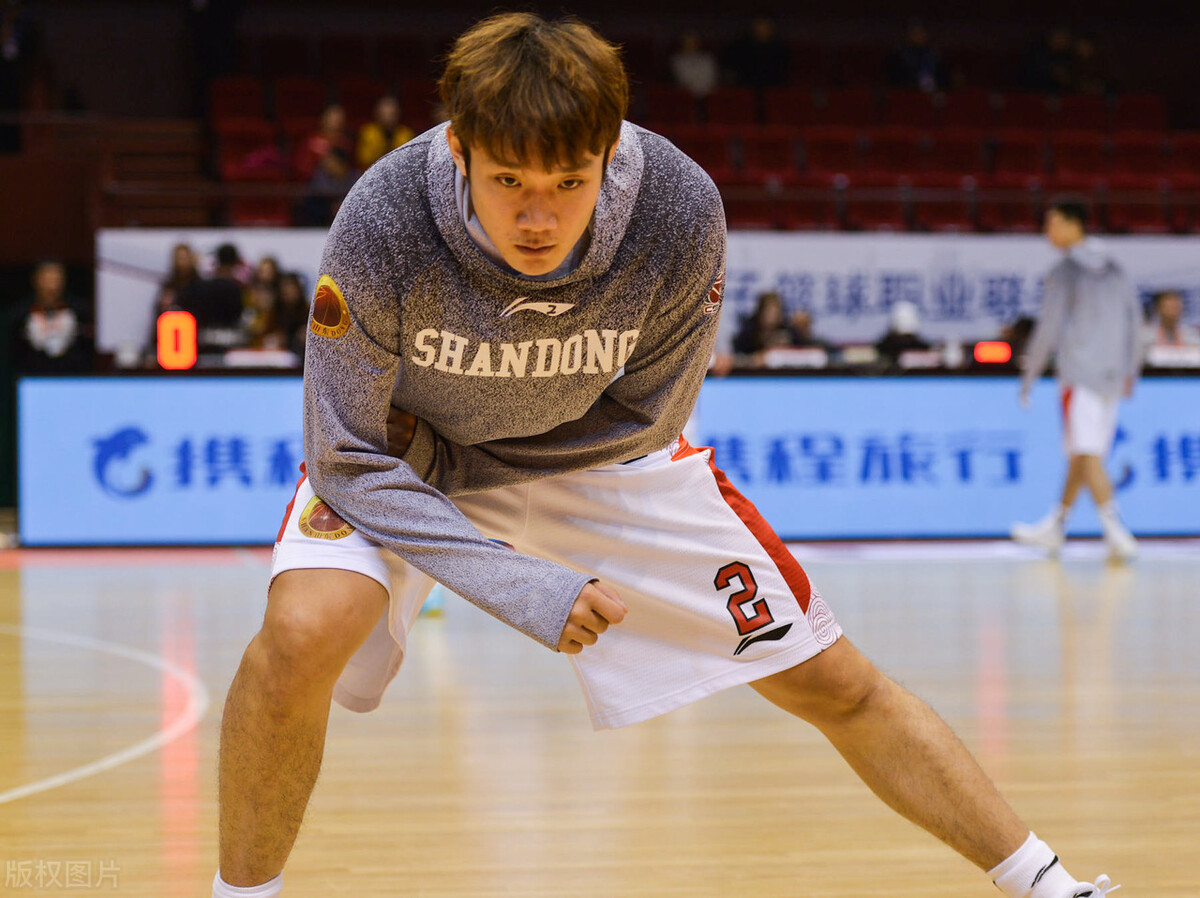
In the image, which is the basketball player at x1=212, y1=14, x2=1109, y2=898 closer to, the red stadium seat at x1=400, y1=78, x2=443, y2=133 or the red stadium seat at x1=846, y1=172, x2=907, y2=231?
the red stadium seat at x1=846, y1=172, x2=907, y2=231

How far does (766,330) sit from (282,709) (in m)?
8.09

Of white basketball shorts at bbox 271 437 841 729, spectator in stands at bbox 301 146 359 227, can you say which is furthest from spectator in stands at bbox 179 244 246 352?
white basketball shorts at bbox 271 437 841 729

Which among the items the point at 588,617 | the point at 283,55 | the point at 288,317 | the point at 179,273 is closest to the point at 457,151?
the point at 588,617

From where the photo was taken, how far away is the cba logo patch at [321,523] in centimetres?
202

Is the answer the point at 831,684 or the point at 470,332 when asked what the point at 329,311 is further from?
the point at 831,684

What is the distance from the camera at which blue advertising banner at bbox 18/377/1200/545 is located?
7.62m

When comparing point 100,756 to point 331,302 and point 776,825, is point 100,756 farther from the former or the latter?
point 331,302

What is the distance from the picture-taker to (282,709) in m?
1.96

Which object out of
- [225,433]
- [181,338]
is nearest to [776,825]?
[225,433]

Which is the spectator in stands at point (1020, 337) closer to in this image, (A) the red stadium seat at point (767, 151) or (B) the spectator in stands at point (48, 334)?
(A) the red stadium seat at point (767, 151)

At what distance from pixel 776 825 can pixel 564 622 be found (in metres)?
1.30

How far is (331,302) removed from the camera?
6.43 ft

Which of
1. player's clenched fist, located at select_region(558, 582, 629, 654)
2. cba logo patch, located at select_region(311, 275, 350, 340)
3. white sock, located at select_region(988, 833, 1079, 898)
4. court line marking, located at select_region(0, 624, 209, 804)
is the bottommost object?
court line marking, located at select_region(0, 624, 209, 804)

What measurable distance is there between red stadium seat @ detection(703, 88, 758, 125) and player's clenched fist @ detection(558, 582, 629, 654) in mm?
12010
